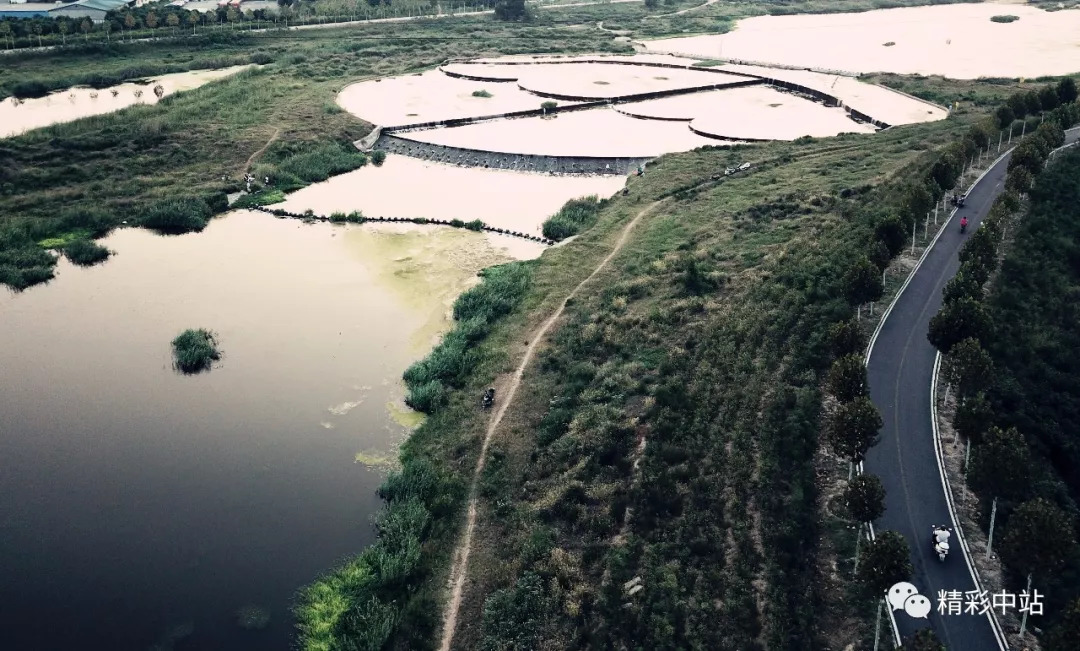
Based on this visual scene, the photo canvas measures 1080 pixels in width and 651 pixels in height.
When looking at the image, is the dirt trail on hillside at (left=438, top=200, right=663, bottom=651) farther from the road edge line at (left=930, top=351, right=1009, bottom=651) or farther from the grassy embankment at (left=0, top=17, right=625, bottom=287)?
the grassy embankment at (left=0, top=17, right=625, bottom=287)

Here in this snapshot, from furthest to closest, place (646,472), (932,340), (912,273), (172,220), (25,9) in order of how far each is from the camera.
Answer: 1. (25,9)
2. (172,220)
3. (912,273)
4. (932,340)
5. (646,472)

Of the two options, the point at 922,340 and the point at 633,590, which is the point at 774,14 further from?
the point at 633,590

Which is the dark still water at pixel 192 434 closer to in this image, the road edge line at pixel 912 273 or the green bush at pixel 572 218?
the green bush at pixel 572 218

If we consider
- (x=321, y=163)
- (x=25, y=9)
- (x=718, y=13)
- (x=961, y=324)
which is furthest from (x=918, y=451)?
(x=718, y=13)

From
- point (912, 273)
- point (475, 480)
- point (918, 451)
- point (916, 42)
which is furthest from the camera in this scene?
point (916, 42)

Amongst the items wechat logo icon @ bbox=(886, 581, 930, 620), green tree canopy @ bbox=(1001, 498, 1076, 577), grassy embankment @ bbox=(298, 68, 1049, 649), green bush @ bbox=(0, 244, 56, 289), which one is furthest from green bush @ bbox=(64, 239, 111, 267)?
green tree canopy @ bbox=(1001, 498, 1076, 577)

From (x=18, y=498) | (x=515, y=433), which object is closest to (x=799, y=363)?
(x=515, y=433)

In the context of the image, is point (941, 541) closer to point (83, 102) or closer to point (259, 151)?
point (259, 151)
